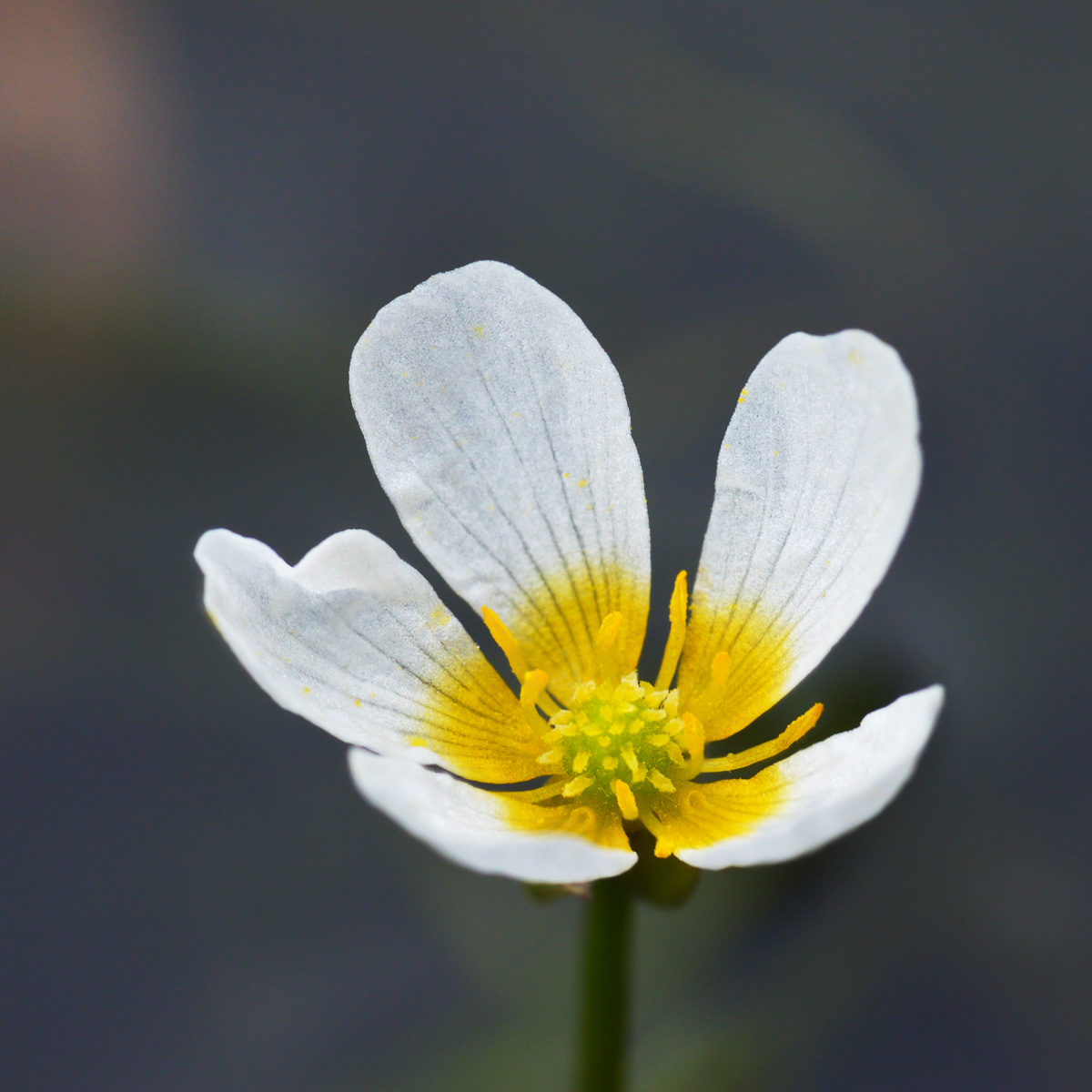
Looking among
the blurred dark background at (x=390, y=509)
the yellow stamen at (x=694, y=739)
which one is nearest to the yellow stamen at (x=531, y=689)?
the yellow stamen at (x=694, y=739)

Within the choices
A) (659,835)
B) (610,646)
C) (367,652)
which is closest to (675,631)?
(610,646)

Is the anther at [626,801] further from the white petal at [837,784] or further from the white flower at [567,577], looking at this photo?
the white petal at [837,784]

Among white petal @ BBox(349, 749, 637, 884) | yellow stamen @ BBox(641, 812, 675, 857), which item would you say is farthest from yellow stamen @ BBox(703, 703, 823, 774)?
white petal @ BBox(349, 749, 637, 884)

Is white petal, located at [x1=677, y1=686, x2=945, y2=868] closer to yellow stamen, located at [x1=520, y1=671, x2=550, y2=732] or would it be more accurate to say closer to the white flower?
the white flower

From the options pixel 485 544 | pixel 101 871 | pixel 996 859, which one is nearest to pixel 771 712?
pixel 996 859

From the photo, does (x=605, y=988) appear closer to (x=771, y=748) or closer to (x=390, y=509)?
(x=771, y=748)

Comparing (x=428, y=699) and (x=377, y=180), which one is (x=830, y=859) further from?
(x=377, y=180)
